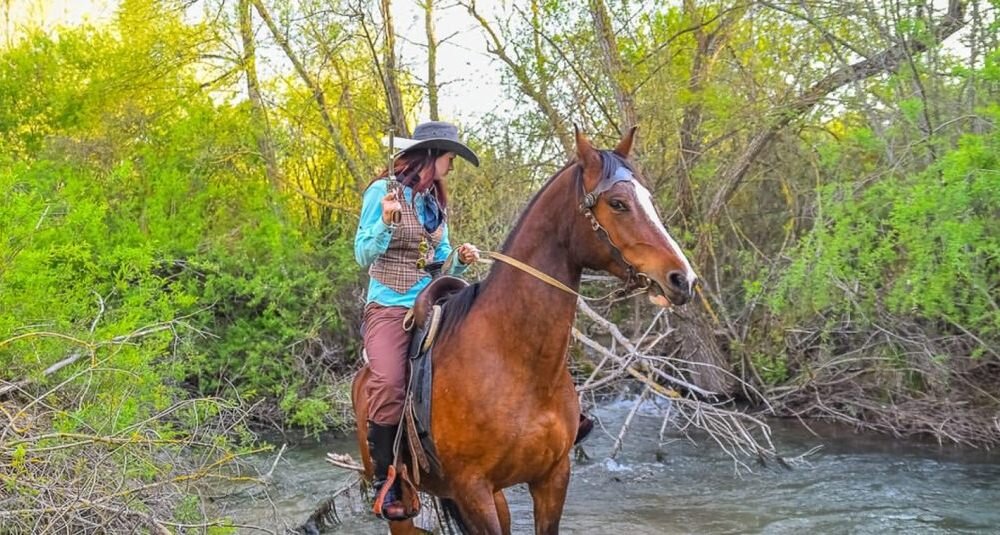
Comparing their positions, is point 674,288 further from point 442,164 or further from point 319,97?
point 319,97

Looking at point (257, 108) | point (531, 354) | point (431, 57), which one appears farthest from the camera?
point (257, 108)

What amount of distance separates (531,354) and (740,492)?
4659 mm

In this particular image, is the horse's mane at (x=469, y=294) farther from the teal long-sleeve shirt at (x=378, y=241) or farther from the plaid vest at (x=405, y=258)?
the plaid vest at (x=405, y=258)

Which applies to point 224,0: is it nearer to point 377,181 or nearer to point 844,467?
point 377,181

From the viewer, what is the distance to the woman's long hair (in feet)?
14.0

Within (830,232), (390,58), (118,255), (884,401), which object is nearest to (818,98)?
(830,232)

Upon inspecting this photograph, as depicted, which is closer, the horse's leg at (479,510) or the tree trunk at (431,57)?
the horse's leg at (479,510)

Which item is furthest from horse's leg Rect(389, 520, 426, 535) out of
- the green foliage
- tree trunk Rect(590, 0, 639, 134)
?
tree trunk Rect(590, 0, 639, 134)

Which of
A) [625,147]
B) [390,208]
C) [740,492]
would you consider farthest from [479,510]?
[740,492]

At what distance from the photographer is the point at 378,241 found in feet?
13.2

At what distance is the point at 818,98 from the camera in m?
8.98

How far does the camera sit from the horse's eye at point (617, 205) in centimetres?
335

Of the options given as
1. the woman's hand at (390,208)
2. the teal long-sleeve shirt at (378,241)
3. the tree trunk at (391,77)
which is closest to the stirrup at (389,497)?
the teal long-sleeve shirt at (378,241)

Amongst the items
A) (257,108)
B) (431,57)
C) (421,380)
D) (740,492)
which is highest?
(431,57)
